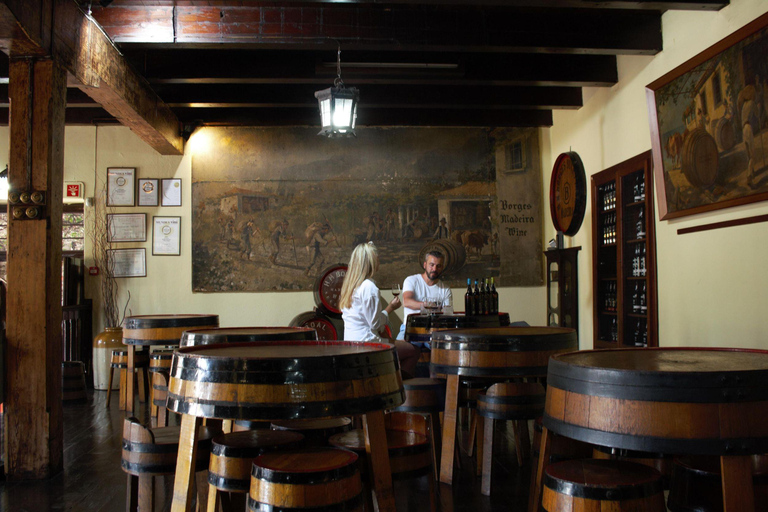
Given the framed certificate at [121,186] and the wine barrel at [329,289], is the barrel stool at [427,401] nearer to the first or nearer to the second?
the wine barrel at [329,289]

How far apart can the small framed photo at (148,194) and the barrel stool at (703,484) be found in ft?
23.6

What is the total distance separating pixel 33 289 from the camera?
383 centimetres

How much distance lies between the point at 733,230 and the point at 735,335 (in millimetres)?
732

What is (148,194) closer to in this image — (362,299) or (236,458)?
(362,299)

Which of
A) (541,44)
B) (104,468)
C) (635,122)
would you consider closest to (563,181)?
(635,122)

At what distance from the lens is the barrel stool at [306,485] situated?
68.8 inches

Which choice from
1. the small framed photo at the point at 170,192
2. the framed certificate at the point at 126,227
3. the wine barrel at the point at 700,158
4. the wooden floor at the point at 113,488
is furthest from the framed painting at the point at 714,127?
the framed certificate at the point at 126,227

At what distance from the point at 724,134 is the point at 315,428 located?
3.54m

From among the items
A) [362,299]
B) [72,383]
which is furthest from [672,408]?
[72,383]

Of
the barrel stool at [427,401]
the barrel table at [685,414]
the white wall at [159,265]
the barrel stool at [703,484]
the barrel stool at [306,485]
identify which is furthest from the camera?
the white wall at [159,265]

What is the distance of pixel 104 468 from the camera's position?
3.90 m

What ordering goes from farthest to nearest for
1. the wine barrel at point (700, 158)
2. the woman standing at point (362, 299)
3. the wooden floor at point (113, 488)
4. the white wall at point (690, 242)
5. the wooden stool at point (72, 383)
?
the wooden stool at point (72, 383), the wine barrel at point (700, 158), the woman standing at point (362, 299), the white wall at point (690, 242), the wooden floor at point (113, 488)

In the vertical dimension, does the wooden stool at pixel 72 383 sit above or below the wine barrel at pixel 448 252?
below

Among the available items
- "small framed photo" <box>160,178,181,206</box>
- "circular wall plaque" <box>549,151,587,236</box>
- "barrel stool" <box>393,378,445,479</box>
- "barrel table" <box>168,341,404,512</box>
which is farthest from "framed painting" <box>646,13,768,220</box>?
"small framed photo" <box>160,178,181,206</box>
